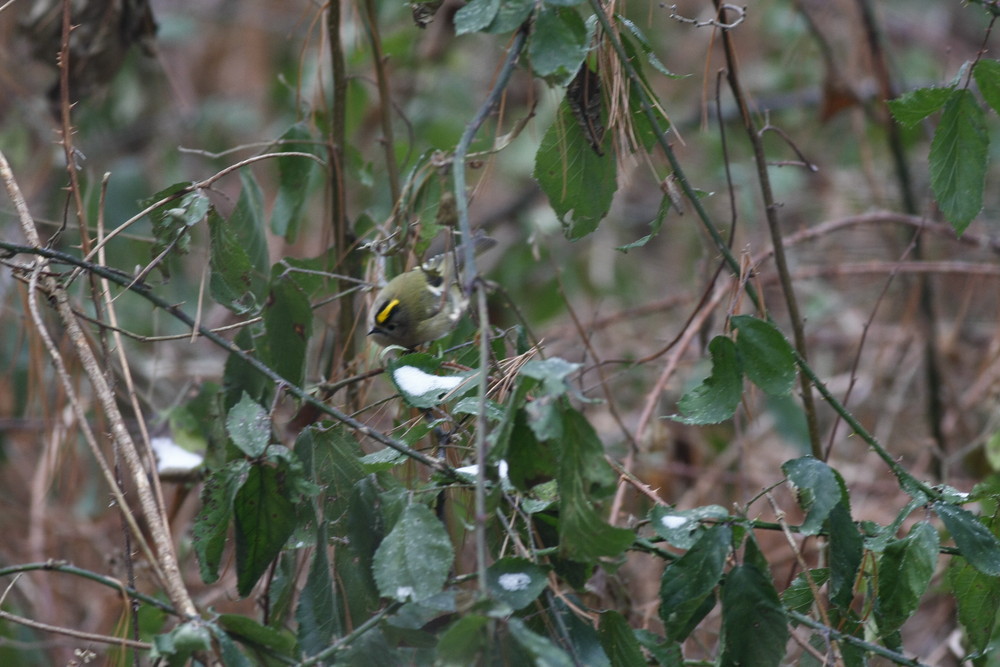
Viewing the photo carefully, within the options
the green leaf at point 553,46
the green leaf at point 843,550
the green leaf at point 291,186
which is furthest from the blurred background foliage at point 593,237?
the green leaf at point 843,550

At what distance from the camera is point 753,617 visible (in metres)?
1.22

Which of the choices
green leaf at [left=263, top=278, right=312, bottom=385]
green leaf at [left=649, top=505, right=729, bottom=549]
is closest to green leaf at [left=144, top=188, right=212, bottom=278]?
green leaf at [left=263, top=278, right=312, bottom=385]

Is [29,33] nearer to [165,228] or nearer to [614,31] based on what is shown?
[165,228]

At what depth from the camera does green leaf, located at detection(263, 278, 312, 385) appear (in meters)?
1.71

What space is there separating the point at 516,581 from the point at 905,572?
556mm

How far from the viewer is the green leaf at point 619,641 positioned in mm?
1262

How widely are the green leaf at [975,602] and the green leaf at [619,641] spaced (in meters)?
0.50

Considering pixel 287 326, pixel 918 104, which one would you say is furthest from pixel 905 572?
pixel 287 326

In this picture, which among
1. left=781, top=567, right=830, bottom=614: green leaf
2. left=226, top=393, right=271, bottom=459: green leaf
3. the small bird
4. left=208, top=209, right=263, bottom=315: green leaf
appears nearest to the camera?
left=226, top=393, right=271, bottom=459: green leaf

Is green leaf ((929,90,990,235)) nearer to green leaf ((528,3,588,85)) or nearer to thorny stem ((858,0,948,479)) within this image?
green leaf ((528,3,588,85))

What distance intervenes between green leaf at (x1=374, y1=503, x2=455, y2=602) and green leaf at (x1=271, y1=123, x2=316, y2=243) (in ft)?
3.53

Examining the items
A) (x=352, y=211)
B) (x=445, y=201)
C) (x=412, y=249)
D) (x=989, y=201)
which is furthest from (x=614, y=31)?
(x=989, y=201)

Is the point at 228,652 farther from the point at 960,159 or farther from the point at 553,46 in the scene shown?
the point at 960,159

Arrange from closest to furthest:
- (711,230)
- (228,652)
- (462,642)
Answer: (462,642) → (228,652) → (711,230)
